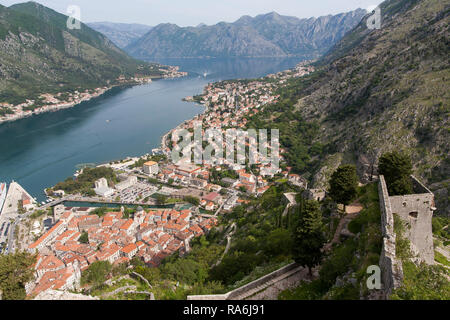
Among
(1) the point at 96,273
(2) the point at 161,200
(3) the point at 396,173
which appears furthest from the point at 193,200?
(3) the point at 396,173

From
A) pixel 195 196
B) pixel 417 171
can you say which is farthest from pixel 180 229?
pixel 417 171

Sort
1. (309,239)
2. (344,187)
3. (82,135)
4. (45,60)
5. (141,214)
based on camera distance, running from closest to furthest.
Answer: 1. (309,239)
2. (344,187)
3. (141,214)
4. (82,135)
5. (45,60)

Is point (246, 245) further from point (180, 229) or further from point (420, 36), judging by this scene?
point (420, 36)

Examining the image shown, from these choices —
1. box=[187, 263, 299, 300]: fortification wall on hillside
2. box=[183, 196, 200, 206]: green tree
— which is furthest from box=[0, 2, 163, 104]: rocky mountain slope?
box=[187, 263, 299, 300]: fortification wall on hillside

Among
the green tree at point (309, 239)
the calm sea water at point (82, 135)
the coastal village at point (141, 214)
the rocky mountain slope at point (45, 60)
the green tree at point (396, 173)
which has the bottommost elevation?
the coastal village at point (141, 214)

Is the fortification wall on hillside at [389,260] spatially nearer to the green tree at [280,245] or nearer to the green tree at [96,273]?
the green tree at [280,245]

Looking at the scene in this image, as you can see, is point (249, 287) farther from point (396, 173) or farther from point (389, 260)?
point (396, 173)

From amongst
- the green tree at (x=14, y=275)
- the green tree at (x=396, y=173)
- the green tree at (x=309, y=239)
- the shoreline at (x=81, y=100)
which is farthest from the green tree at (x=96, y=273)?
the shoreline at (x=81, y=100)
